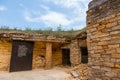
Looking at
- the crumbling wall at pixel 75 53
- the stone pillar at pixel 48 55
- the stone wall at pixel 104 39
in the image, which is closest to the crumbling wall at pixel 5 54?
the stone pillar at pixel 48 55

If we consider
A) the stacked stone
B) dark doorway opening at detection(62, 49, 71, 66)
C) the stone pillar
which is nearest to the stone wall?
the stacked stone

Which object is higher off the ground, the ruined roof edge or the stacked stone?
the ruined roof edge

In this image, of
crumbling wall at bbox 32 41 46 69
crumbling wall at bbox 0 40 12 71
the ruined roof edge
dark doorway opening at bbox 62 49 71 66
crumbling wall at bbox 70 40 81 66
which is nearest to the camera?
the ruined roof edge

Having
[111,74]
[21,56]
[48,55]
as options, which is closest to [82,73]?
[48,55]

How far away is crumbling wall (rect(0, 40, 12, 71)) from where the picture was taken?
316 inches

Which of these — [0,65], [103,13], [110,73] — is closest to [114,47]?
[110,73]

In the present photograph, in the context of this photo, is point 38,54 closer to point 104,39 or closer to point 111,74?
point 104,39

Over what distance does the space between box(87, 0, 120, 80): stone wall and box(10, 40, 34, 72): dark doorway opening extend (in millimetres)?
4701

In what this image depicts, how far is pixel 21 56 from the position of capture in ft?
26.8

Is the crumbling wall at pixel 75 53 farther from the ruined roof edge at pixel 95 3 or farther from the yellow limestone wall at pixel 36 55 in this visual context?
the ruined roof edge at pixel 95 3

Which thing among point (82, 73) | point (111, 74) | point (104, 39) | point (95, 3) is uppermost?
point (95, 3)

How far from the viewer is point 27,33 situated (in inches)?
320

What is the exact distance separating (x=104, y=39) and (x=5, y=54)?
596cm

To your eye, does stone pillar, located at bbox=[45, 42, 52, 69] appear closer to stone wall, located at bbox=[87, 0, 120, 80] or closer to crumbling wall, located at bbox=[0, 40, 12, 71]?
crumbling wall, located at bbox=[0, 40, 12, 71]
